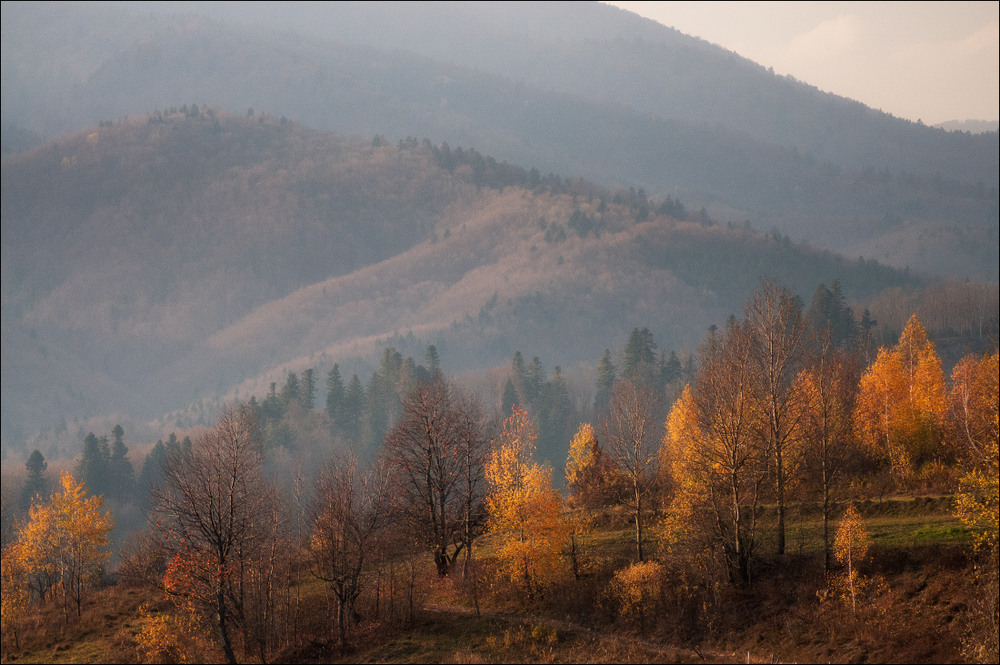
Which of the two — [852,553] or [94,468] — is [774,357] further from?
[94,468]

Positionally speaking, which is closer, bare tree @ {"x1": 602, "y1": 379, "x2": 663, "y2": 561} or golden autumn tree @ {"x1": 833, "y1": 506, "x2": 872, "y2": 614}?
golden autumn tree @ {"x1": 833, "y1": 506, "x2": 872, "y2": 614}

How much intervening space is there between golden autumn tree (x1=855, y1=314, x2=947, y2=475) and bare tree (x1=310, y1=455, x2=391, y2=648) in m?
37.0

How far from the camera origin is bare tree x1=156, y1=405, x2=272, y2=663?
45625 mm

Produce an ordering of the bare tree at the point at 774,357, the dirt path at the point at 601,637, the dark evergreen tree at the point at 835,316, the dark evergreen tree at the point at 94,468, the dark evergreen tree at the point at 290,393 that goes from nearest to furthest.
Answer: the dirt path at the point at 601,637 → the bare tree at the point at 774,357 → the dark evergreen tree at the point at 835,316 → the dark evergreen tree at the point at 94,468 → the dark evergreen tree at the point at 290,393

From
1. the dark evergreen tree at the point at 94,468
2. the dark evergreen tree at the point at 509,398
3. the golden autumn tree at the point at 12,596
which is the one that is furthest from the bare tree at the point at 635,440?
the dark evergreen tree at the point at 94,468

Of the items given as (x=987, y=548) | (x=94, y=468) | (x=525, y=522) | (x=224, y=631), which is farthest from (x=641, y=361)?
(x=224, y=631)

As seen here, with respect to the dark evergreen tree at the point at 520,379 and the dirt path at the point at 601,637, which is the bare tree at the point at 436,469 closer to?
the dirt path at the point at 601,637

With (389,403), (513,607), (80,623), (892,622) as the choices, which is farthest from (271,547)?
(389,403)

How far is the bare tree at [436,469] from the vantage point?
5872cm

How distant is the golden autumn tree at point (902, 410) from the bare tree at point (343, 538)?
3696 cm

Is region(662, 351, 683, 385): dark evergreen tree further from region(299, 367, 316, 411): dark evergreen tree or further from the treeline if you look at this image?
the treeline

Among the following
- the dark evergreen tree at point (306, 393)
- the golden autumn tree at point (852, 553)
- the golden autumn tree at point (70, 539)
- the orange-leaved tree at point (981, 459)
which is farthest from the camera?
the dark evergreen tree at point (306, 393)

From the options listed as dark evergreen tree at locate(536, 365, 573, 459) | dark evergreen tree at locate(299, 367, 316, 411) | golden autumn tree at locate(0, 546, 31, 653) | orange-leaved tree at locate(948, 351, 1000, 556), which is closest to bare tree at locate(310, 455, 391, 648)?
golden autumn tree at locate(0, 546, 31, 653)

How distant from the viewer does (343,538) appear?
4925 cm
